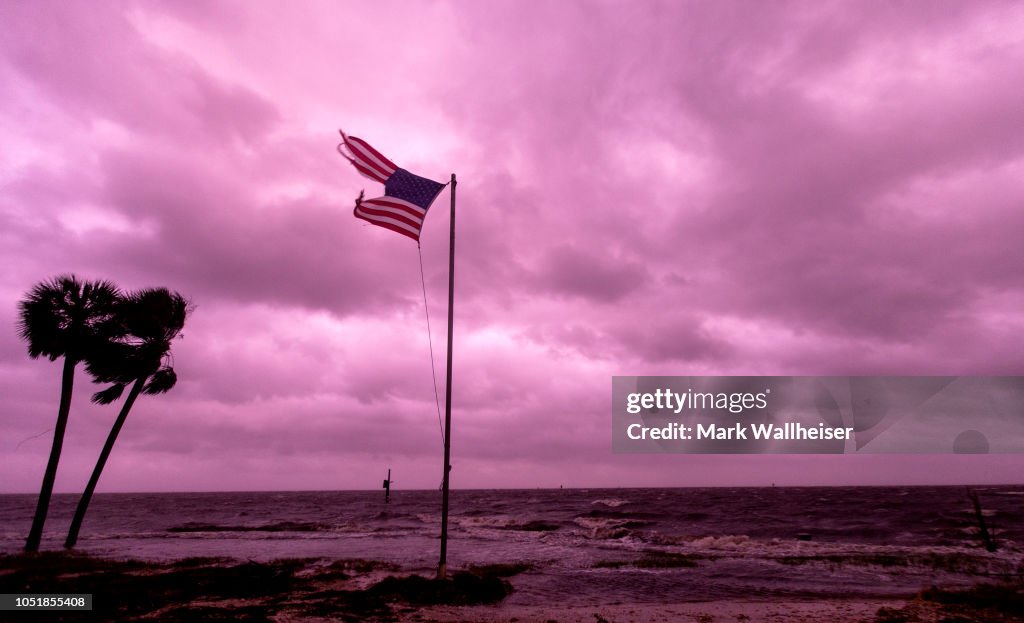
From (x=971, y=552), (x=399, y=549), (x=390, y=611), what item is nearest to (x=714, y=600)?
(x=390, y=611)

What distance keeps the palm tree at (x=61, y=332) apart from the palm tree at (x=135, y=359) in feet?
2.92

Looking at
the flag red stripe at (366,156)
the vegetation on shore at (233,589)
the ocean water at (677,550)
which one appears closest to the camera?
the vegetation on shore at (233,589)

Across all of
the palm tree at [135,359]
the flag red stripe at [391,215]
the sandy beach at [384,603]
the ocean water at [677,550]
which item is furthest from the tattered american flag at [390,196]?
the palm tree at [135,359]

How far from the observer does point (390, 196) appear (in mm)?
16609

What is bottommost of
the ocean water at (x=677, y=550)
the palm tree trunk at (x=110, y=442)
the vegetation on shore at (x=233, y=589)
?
the ocean water at (x=677, y=550)

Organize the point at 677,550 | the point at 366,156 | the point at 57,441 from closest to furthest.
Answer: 1. the point at 366,156
2. the point at 57,441
3. the point at 677,550

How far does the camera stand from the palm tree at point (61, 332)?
24297 mm

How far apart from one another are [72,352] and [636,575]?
1004 inches

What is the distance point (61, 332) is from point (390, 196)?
716 inches

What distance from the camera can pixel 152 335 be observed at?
90.9 ft

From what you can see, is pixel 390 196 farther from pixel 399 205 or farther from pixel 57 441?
pixel 57 441

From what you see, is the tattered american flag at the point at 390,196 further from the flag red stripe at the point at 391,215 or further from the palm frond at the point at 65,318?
the palm frond at the point at 65,318

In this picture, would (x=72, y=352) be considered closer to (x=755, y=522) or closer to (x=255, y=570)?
(x=255, y=570)

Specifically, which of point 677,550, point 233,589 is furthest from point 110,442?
point 677,550
